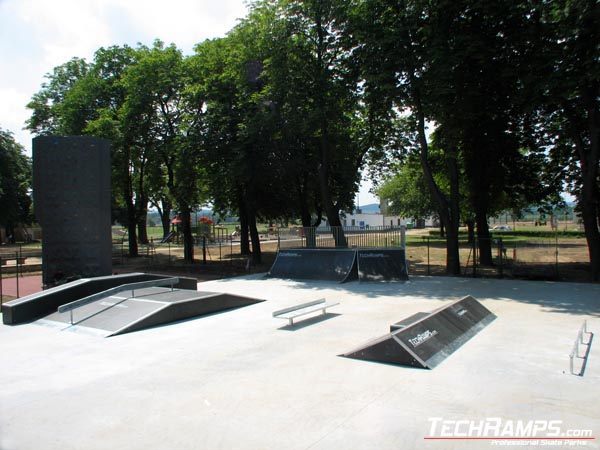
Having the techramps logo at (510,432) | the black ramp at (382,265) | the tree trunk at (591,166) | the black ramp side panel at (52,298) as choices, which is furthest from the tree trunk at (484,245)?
the techramps logo at (510,432)

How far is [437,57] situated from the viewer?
17156 mm

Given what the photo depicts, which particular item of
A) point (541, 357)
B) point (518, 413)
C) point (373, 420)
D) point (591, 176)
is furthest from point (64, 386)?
point (591, 176)

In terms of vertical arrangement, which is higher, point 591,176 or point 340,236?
point 591,176

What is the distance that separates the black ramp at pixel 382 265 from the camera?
1881 centimetres

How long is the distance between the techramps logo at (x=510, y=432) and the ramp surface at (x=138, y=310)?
291 inches

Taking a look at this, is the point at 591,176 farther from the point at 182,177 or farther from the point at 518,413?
the point at 182,177

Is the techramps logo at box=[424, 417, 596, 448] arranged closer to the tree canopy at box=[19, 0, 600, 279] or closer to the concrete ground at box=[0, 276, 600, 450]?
the concrete ground at box=[0, 276, 600, 450]

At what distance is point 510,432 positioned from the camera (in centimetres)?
495

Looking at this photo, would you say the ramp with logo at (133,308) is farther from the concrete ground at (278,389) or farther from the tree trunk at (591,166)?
the tree trunk at (591,166)

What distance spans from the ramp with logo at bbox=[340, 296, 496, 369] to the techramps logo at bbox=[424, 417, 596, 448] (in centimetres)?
197

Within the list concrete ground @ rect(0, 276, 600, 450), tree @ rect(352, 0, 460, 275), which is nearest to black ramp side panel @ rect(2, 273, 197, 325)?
concrete ground @ rect(0, 276, 600, 450)

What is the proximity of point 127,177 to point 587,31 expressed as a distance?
100 feet

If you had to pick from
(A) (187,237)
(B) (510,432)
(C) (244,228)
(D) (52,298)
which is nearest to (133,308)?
(D) (52,298)

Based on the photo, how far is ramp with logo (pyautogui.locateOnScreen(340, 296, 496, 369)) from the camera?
7.36 metres
